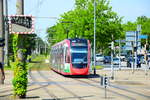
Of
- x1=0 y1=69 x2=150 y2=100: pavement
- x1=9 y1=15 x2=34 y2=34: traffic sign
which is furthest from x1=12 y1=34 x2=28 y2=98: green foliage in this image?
x1=9 y1=15 x2=34 y2=34: traffic sign

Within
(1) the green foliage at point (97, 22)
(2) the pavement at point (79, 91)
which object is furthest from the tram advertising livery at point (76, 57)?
(1) the green foliage at point (97, 22)

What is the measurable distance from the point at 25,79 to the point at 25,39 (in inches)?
70.6

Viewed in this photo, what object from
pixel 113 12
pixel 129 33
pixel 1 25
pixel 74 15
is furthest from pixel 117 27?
pixel 1 25

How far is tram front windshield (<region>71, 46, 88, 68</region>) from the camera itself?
1329 inches

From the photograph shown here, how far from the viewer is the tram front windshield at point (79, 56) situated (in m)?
33.8

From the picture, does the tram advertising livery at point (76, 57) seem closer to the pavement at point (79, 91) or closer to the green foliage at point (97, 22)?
the pavement at point (79, 91)

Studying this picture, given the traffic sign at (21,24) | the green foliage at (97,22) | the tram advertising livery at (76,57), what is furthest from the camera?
the green foliage at (97,22)

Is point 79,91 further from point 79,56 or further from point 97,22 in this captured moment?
point 97,22

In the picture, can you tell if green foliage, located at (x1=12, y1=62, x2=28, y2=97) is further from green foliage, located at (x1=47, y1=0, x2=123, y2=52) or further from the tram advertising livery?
green foliage, located at (x1=47, y1=0, x2=123, y2=52)

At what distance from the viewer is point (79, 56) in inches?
1341

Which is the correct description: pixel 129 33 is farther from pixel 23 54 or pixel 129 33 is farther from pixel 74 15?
pixel 74 15

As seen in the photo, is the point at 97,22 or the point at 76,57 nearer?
the point at 76,57

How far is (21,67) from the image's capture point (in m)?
16.5

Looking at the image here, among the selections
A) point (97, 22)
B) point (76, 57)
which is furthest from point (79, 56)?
point (97, 22)
